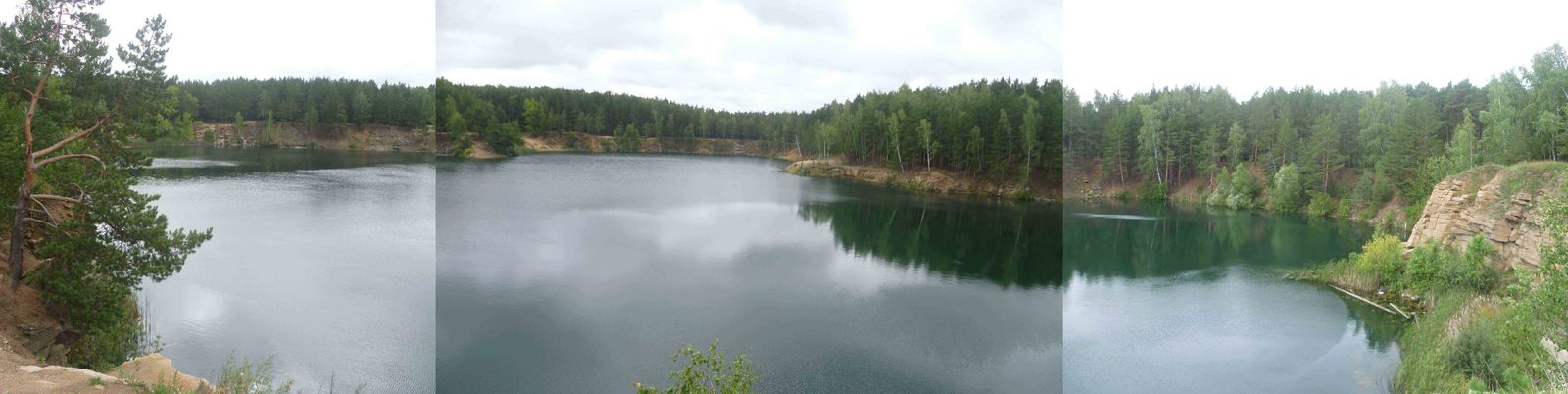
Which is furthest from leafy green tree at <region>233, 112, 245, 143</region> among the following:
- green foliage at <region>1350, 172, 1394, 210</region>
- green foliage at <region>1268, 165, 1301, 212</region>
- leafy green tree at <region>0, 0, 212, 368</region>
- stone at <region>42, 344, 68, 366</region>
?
green foliage at <region>1350, 172, 1394, 210</region>

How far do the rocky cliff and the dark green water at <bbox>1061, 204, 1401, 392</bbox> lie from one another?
1.50 metres

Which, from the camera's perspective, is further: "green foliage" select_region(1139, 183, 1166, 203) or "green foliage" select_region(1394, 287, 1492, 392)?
"green foliage" select_region(1139, 183, 1166, 203)

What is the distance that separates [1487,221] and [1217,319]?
11.5ft

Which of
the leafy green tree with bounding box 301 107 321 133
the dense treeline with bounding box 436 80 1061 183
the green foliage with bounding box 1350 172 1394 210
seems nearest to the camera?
the dense treeline with bounding box 436 80 1061 183

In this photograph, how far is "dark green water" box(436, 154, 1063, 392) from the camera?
8.11 metres

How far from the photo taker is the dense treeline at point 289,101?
77.3ft

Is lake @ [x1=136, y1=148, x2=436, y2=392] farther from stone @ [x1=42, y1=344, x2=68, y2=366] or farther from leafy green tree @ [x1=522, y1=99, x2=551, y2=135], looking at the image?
leafy green tree @ [x1=522, y1=99, x2=551, y2=135]

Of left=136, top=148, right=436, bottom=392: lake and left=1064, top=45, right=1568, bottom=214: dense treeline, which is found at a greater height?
left=1064, top=45, right=1568, bottom=214: dense treeline

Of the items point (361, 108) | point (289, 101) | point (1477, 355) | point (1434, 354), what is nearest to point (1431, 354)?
point (1434, 354)

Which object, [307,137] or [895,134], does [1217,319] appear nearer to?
[895,134]

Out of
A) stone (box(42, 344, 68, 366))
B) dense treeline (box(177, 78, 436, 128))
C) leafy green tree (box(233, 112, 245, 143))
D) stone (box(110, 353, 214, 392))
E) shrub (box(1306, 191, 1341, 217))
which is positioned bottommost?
stone (box(42, 344, 68, 366))

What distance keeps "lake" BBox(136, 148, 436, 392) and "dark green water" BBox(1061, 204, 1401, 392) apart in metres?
7.99

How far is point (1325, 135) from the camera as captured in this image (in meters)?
19.9

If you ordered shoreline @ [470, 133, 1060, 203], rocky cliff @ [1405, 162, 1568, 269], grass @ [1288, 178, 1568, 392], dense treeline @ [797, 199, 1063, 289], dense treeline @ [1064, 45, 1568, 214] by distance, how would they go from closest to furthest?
1. grass @ [1288, 178, 1568, 392]
2. rocky cliff @ [1405, 162, 1568, 269]
3. shoreline @ [470, 133, 1060, 203]
4. dense treeline @ [797, 199, 1063, 289]
5. dense treeline @ [1064, 45, 1568, 214]
